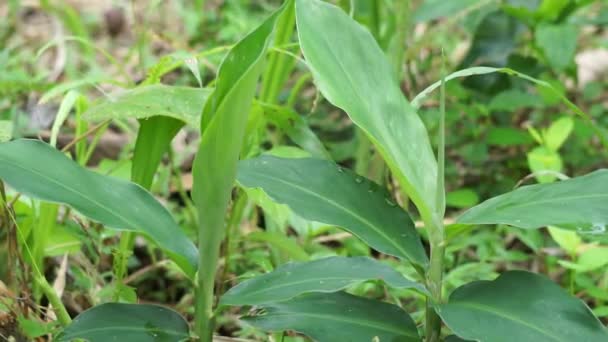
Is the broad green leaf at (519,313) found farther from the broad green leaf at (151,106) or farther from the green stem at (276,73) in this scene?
the green stem at (276,73)

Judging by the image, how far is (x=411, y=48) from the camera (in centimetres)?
186

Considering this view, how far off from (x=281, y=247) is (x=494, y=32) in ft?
3.60

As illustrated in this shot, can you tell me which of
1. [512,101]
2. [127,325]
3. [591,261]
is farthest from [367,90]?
[512,101]

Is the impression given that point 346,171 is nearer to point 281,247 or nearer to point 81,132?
point 281,247

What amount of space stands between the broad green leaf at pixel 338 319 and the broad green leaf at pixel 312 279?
0.11ft

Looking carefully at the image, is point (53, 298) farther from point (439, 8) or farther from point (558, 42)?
point (558, 42)

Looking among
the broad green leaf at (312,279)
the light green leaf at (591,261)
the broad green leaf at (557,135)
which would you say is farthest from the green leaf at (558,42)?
the broad green leaf at (312,279)

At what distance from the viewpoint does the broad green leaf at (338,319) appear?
0.87 meters

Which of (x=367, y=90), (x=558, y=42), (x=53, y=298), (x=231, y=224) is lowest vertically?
(x=53, y=298)

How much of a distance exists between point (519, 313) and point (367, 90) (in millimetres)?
335

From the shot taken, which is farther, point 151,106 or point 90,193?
point 151,106

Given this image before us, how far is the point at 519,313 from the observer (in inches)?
33.7

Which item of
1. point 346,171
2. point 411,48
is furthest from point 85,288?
point 411,48

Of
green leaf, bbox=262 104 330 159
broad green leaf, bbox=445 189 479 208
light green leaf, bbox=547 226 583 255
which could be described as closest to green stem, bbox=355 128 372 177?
broad green leaf, bbox=445 189 479 208
